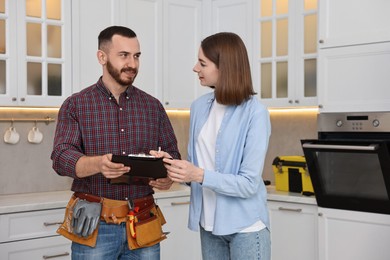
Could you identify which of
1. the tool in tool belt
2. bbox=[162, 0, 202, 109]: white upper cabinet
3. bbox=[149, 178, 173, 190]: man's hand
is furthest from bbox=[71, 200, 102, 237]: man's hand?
bbox=[162, 0, 202, 109]: white upper cabinet

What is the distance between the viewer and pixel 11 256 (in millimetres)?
2943

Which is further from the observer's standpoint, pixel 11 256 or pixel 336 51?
pixel 336 51

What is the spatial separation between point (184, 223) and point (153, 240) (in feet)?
5.26

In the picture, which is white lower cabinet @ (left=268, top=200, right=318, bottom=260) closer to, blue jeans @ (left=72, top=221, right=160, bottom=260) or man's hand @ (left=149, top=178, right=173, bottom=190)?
man's hand @ (left=149, top=178, right=173, bottom=190)

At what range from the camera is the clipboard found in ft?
6.00

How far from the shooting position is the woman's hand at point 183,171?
1.82 meters

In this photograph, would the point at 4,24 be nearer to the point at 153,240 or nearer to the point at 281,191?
the point at 153,240

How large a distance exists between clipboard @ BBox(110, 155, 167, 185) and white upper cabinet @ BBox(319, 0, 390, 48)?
180cm

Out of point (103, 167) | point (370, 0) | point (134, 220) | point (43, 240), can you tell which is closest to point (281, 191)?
point (370, 0)

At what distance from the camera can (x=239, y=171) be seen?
1906 millimetres

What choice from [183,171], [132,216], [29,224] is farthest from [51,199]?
[183,171]

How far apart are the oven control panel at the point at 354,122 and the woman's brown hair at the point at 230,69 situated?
1.47 metres

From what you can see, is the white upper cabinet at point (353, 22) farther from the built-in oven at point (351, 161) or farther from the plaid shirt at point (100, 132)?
the plaid shirt at point (100, 132)

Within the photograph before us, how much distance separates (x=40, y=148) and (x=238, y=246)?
216 cm
